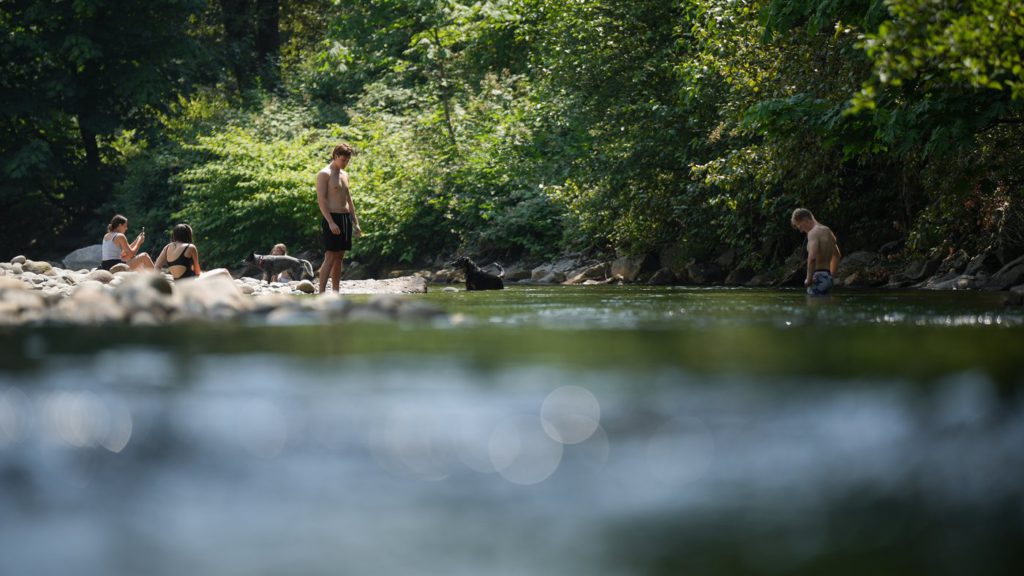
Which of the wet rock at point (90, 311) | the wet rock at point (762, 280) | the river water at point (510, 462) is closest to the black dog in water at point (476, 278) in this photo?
the wet rock at point (762, 280)

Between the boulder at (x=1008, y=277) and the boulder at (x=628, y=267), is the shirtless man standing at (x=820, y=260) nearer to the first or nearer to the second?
the boulder at (x=1008, y=277)

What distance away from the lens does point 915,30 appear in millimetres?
7773

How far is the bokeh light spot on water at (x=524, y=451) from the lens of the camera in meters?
3.61

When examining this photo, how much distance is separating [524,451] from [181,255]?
1098 cm

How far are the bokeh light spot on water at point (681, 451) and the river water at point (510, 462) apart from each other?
11 millimetres

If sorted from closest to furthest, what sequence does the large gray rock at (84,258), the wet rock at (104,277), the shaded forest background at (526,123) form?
the shaded forest background at (526,123), the wet rock at (104,277), the large gray rock at (84,258)

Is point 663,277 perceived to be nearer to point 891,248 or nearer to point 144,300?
point 891,248

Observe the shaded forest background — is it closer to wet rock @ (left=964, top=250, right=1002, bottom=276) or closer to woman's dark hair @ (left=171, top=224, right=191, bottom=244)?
wet rock @ (left=964, top=250, right=1002, bottom=276)

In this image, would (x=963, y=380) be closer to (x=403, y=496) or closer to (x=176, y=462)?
(x=403, y=496)

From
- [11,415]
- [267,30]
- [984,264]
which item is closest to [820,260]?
[984,264]

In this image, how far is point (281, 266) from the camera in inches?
851

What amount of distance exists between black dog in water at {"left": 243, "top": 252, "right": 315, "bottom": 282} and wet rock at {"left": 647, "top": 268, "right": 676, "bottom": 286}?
6897mm

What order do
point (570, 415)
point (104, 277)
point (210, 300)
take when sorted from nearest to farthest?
1. point (570, 415)
2. point (210, 300)
3. point (104, 277)

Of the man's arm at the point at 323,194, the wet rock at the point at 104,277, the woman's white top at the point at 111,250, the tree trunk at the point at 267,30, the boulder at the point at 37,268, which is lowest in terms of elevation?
the boulder at the point at 37,268
